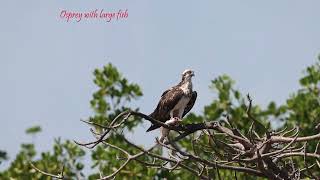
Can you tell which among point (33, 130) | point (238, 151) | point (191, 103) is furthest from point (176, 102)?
point (33, 130)

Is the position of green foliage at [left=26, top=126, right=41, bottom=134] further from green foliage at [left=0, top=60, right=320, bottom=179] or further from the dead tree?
the dead tree

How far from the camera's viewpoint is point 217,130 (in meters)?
10.9

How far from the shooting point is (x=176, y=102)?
13547 millimetres

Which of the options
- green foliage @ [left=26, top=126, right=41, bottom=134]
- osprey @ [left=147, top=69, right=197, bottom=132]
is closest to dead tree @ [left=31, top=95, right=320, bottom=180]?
osprey @ [left=147, top=69, right=197, bottom=132]

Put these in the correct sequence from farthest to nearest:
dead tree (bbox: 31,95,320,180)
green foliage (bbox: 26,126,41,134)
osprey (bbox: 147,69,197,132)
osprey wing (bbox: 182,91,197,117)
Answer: green foliage (bbox: 26,126,41,134), osprey wing (bbox: 182,91,197,117), osprey (bbox: 147,69,197,132), dead tree (bbox: 31,95,320,180)

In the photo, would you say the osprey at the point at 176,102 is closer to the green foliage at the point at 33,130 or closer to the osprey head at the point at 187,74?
the osprey head at the point at 187,74

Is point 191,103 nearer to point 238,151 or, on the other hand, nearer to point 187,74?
point 187,74

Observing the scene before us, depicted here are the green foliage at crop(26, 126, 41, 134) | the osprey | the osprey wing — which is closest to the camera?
the osprey

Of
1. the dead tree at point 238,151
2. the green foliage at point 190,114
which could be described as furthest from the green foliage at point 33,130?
the dead tree at point 238,151

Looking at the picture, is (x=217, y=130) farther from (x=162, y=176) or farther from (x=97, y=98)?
(x=97, y=98)

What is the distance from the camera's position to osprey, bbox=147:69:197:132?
531 inches

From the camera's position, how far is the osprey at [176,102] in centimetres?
1350

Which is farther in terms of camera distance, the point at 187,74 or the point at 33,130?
the point at 33,130

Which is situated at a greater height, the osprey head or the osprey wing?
the osprey head
